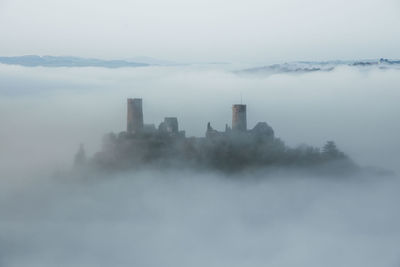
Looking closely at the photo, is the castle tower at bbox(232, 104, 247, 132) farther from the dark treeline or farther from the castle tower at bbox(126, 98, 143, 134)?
the castle tower at bbox(126, 98, 143, 134)

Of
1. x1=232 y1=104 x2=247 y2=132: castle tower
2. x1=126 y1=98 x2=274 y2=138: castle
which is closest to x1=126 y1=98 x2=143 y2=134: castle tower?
x1=126 y1=98 x2=274 y2=138: castle

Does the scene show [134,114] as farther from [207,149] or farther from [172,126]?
[207,149]

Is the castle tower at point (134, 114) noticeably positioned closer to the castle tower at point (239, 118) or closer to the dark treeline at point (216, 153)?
the dark treeline at point (216, 153)

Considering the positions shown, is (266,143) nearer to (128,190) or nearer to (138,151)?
(138,151)

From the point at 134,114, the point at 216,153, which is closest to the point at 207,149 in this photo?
the point at 216,153

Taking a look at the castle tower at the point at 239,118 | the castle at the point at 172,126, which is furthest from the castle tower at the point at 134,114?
the castle tower at the point at 239,118

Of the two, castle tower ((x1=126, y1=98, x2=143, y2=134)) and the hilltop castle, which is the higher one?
castle tower ((x1=126, y1=98, x2=143, y2=134))

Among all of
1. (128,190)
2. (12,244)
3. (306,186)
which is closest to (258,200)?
(306,186)
